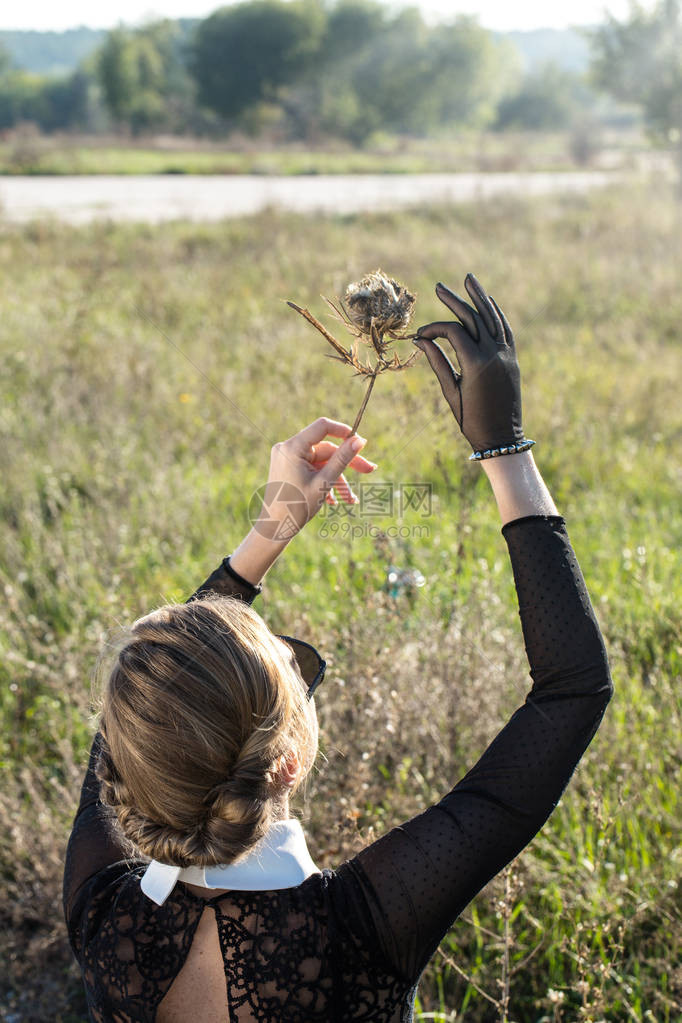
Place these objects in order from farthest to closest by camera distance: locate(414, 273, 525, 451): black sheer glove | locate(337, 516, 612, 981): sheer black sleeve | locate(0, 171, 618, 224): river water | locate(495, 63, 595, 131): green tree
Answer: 1. locate(495, 63, 595, 131): green tree
2. locate(0, 171, 618, 224): river water
3. locate(414, 273, 525, 451): black sheer glove
4. locate(337, 516, 612, 981): sheer black sleeve

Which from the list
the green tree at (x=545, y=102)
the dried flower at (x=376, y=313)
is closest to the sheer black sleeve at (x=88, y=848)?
the dried flower at (x=376, y=313)

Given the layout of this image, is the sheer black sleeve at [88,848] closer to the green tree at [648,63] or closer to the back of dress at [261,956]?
the back of dress at [261,956]

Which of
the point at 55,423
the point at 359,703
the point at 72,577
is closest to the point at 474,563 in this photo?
the point at 359,703

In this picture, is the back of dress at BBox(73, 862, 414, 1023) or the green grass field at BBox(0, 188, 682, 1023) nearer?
the back of dress at BBox(73, 862, 414, 1023)

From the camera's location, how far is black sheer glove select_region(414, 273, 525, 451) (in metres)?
1.16

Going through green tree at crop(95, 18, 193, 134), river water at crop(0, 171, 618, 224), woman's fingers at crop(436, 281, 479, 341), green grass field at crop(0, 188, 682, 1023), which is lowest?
green grass field at crop(0, 188, 682, 1023)

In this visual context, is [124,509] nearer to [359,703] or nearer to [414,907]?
[359,703]

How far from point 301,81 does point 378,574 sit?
45.5 meters

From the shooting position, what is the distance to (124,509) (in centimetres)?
417

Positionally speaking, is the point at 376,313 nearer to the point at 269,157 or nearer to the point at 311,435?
the point at 311,435

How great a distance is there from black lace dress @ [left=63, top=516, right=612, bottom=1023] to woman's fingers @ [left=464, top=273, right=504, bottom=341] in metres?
0.28

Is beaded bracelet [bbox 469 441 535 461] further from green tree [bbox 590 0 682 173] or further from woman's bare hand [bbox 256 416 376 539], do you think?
green tree [bbox 590 0 682 173]

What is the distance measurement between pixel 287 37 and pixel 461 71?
38.1 ft

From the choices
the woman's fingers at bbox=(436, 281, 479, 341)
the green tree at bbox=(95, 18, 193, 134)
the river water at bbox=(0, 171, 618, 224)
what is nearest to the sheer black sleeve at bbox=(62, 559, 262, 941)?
the woman's fingers at bbox=(436, 281, 479, 341)
